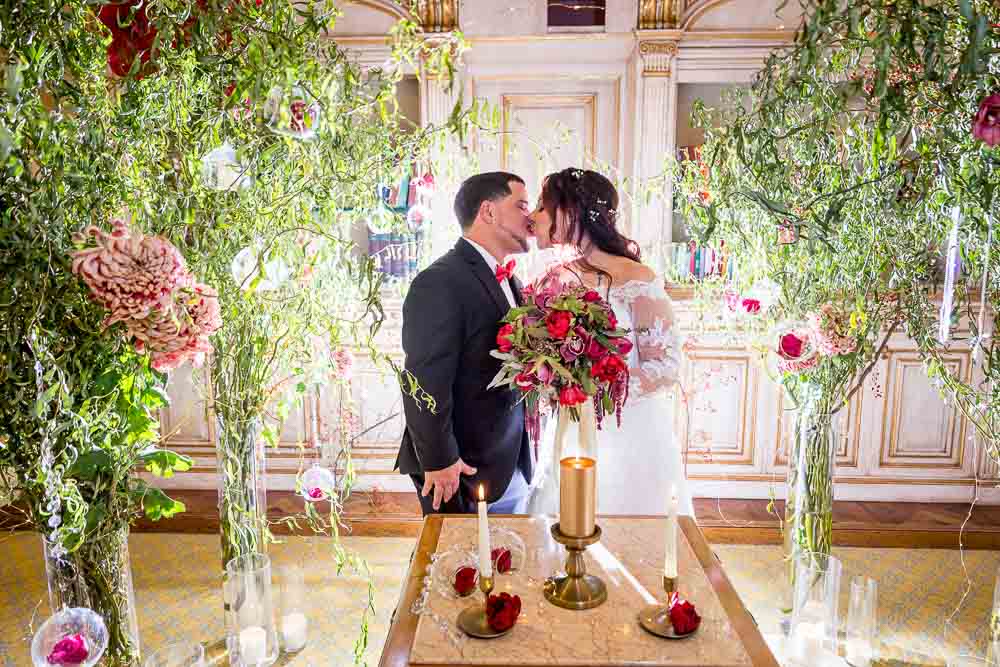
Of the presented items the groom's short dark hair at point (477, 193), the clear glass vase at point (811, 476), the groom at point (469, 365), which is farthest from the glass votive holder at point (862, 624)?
the groom's short dark hair at point (477, 193)

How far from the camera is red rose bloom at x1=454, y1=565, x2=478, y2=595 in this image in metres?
1.37

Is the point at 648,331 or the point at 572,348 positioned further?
the point at 648,331

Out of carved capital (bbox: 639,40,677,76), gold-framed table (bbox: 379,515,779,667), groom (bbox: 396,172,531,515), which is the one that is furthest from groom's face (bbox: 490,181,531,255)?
carved capital (bbox: 639,40,677,76)

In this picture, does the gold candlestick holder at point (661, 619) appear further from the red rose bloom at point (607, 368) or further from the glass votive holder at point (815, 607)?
the glass votive holder at point (815, 607)

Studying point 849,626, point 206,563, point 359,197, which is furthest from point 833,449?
point 206,563

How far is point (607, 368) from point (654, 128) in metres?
2.29

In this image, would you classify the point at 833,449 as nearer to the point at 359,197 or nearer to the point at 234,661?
the point at 359,197

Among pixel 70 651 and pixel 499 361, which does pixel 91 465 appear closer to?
pixel 70 651

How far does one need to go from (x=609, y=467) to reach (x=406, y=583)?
1.02m

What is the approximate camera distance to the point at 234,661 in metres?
1.85

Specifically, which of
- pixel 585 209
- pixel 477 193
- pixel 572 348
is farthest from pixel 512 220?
pixel 572 348

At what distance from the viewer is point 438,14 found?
11.4 ft

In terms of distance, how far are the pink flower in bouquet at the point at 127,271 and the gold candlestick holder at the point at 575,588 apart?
0.80m

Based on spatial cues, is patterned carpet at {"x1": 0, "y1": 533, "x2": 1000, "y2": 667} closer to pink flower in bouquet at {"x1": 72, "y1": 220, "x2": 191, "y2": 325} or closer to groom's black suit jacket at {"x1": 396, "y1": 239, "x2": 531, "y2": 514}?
groom's black suit jacket at {"x1": 396, "y1": 239, "x2": 531, "y2": 514}
